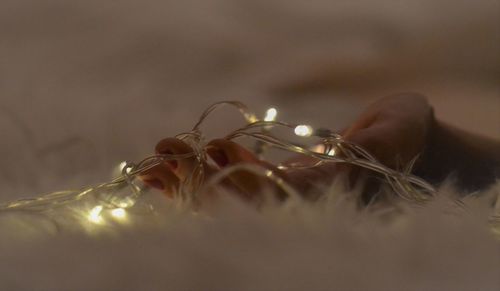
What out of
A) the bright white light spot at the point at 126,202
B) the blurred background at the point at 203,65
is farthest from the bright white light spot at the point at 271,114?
the bright white light spot at the point at 126,202

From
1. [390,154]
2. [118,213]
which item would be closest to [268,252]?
[118,213]

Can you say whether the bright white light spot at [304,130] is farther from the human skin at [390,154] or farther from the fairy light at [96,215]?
the fairy light at [96,215]

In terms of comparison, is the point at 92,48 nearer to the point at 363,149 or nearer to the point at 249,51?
the point at 249,51

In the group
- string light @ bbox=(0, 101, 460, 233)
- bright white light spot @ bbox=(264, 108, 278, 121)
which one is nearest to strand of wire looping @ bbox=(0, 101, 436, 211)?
string light @ bbox=(0, 101, 460, 233)

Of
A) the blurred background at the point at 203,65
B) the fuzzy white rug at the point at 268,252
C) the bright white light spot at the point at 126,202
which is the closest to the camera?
the fuzzy white rug at the point at 268,252

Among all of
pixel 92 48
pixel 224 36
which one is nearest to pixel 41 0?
pixel 92 48

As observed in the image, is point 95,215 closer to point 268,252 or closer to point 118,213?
point 118,213
